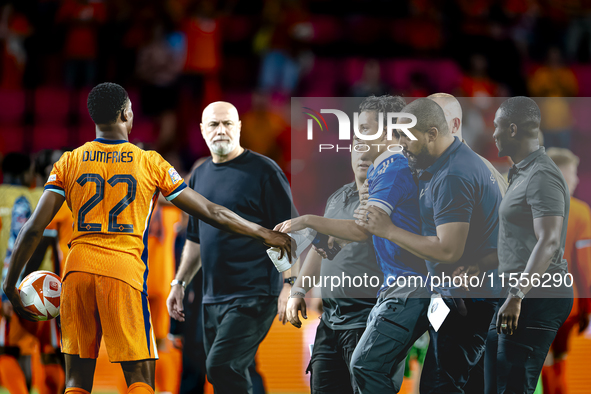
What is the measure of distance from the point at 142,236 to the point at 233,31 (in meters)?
8.10

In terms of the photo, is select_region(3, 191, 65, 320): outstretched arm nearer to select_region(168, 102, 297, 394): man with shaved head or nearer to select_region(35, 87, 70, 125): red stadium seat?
select_region(168, 102, 297, 394): man with shaved head

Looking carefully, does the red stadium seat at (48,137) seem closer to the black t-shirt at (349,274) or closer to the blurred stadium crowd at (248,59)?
the blurred stadium crowd at (248,59)

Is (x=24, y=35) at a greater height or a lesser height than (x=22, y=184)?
greater

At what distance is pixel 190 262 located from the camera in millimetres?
4816

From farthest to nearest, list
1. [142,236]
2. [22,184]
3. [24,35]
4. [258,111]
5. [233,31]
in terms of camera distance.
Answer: [233,31] < [24,35] < [258,111] < [22,184] < [142,236]

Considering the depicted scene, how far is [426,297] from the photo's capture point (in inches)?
170

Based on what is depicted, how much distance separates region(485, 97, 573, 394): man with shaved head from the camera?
4223mm

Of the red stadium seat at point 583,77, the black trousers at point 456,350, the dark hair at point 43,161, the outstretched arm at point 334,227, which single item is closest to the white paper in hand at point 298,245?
the outstretched arm at point 334,227

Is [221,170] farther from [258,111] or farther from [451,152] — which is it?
[258,111]

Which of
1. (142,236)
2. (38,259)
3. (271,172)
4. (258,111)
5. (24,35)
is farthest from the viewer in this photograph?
(24,35)

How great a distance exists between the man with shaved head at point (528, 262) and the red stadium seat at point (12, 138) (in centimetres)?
759

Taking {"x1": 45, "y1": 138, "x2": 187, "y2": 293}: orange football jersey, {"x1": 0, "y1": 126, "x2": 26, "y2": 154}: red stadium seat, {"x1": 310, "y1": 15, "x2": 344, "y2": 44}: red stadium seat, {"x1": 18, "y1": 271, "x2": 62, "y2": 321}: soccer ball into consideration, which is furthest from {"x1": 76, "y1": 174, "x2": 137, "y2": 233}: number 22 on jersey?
{"x1": 310, "y1": 15, "x2": 344, "y2": 44}: red stadium seat

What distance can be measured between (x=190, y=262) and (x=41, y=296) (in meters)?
1.14

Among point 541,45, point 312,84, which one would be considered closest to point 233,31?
point 312,84
